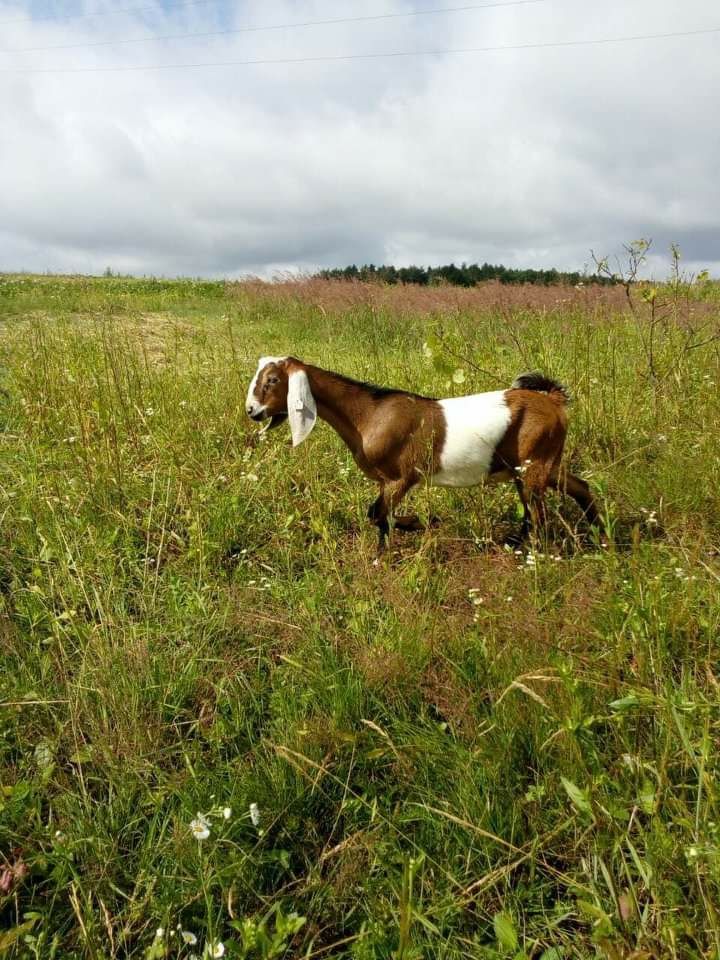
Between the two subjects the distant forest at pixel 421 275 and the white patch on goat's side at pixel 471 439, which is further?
the distant forest at pixel 421 275

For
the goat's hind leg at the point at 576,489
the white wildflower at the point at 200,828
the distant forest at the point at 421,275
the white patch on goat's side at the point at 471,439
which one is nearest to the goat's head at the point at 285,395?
the white patch on goat's side at the point at 471,439

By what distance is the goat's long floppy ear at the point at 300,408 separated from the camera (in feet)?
10.8

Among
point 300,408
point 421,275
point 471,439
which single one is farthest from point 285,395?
point 421,275

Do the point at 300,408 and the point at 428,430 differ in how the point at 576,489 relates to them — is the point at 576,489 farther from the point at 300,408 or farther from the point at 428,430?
the point at 300,408

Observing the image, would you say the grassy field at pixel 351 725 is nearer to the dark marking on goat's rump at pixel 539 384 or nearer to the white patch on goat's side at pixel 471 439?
the white patch on goat's side at pixel 471 439

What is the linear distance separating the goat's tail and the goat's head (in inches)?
44.3

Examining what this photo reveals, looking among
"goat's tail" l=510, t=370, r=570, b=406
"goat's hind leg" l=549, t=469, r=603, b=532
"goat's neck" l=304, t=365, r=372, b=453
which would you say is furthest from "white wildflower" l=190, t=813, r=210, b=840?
"goat's tail" l=510, t=370, r=570, b=406

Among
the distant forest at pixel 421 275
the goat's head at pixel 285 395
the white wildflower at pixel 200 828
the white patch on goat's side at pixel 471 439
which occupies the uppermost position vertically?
the distant forest at pixel 421 275

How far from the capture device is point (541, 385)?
350 centimetres

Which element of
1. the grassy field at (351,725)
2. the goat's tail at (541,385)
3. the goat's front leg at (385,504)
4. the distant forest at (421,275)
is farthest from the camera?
the distant forest at (421,275)

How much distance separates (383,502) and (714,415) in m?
2.16

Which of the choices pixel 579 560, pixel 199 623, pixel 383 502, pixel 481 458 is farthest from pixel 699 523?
pixel 199 623

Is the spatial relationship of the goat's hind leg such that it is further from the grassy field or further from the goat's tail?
the goat's tail

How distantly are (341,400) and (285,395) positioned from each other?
0.30 metres
